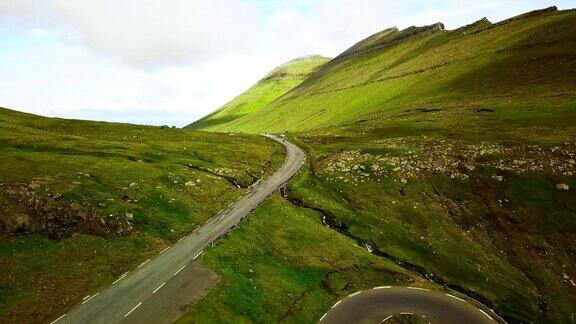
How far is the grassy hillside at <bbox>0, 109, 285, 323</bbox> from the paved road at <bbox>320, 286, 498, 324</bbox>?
84.7ft

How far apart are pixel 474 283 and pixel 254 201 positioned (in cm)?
3898

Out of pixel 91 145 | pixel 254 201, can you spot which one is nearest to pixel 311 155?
pixel 254 201

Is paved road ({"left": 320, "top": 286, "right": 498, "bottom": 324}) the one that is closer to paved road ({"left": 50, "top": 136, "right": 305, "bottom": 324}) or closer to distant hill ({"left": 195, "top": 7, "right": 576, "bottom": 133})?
paved road ({"left": 50, "top": 136, "right": 305, "bottom": 324})

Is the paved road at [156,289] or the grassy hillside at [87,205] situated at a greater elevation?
the grassy hillside at [87,205]

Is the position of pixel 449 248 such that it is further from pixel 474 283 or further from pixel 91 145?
pixel 91 145

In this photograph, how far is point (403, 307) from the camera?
50812 millimetres

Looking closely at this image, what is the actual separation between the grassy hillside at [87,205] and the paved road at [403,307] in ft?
84.7

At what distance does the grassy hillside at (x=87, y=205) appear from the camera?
46.0m

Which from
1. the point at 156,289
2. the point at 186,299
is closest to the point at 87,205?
the point at 156,289

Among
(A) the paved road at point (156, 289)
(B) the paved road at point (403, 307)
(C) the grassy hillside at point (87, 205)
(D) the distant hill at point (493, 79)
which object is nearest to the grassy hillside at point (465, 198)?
(D) the distant hill at point (493, 79)

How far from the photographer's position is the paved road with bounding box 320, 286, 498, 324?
48.6 metres

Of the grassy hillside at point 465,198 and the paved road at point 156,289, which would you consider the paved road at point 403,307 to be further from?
the paved road at point 156,289

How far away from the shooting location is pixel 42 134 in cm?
9812

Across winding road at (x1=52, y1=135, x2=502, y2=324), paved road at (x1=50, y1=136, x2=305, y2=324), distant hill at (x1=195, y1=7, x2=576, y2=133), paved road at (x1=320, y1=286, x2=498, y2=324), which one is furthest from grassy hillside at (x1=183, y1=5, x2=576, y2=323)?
paved road at (x1=50, y1=136, x2=305, y2=324)
